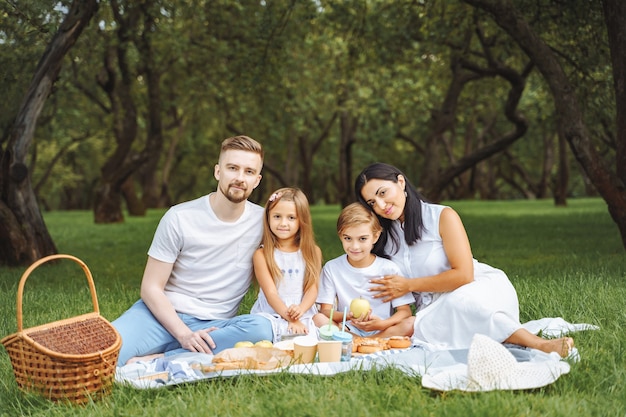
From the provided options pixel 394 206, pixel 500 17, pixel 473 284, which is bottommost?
pixel 473 284

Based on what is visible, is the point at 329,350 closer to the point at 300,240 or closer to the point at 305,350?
the point at 305,350

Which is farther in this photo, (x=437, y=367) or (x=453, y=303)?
(x=453, y=303)

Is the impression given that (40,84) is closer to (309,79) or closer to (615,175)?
(615,175)

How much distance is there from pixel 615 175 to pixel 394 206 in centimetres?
469

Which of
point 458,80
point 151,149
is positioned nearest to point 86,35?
point 151,149

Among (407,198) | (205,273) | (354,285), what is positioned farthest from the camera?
(354,285)

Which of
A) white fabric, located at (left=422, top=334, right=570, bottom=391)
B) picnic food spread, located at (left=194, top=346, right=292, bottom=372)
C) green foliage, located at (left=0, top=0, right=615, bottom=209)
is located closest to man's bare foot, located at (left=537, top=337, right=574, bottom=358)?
white fabric, located at (left=422, top=334, right=570, bottom=391)

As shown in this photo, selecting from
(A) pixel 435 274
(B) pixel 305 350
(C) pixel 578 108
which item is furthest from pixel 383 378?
(C) pixel 578 108

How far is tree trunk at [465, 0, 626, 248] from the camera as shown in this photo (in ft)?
26.8

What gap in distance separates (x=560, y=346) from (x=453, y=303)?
77cm

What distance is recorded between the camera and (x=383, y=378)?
3838 millimetres

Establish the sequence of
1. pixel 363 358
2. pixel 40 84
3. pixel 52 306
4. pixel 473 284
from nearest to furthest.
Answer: pixel 363 358 < pixel 473 284 < pixel 52 306 < pixel 40 84

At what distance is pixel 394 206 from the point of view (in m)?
4.79

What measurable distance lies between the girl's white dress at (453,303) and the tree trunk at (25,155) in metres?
5.91
